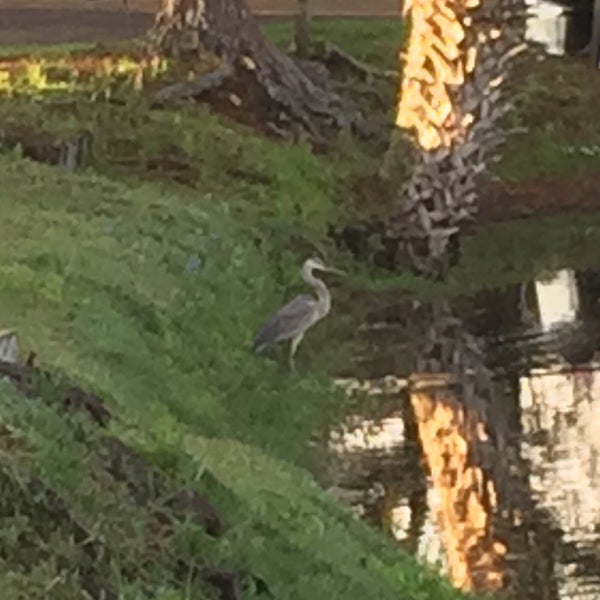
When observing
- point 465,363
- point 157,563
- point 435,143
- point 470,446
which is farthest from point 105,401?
point 435,143

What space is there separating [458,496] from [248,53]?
751cm

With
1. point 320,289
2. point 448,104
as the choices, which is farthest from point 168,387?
point 448,104

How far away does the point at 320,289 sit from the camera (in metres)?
13.1

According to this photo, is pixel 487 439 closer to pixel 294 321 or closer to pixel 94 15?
pixel 294 321

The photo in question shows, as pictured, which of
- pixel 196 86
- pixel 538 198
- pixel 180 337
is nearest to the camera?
pixel 180 337

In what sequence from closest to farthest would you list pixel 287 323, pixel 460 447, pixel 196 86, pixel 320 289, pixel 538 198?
pixel 460 447, pixel 287 323, pixel 320 289, pixel 196 86, pixel 538 198

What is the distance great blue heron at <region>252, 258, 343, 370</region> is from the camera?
39.9 feet

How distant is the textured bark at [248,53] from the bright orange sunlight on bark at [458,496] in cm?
539

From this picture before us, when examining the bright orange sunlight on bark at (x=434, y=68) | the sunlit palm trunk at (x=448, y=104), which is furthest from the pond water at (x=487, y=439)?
the bright orange sunlight on bark at (x=434, y=68)

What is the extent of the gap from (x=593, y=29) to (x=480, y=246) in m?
6.47

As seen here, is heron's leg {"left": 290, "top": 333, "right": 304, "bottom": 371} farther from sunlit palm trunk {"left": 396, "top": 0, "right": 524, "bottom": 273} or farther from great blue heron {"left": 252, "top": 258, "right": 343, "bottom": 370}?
sunlit palm trunk {"left": 396, "top": 0, "right": 524, "bottom": 273}

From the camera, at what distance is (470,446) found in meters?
11.4

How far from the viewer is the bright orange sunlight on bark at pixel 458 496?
9562mm

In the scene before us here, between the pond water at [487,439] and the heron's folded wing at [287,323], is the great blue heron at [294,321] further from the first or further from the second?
the pond water at [487,439]
